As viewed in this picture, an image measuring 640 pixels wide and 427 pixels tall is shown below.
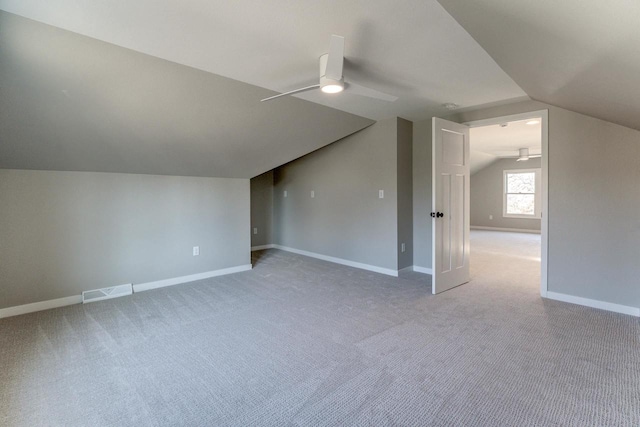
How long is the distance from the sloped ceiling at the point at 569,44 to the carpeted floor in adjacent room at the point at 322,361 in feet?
5.90

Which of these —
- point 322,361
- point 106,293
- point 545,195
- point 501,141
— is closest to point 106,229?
point 106,293

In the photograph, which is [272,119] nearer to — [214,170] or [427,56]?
[214,170]

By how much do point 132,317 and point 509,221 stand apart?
1010cm

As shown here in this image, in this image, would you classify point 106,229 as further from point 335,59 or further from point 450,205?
point 450,205

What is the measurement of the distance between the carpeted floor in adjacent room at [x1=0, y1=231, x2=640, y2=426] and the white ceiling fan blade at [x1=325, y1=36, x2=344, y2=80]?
1.98 metres

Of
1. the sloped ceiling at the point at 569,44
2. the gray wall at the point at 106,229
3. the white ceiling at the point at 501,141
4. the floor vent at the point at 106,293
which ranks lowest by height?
the floor vent at the point at 106,293

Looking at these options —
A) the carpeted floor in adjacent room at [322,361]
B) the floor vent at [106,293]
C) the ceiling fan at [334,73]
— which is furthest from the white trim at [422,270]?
the floor vent at [106,293]

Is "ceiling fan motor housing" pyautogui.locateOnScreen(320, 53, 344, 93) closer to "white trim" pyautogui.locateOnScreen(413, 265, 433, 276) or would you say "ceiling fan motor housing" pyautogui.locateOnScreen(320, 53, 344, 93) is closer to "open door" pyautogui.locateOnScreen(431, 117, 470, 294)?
"open door" pyautogui.locateOnScreen(431, 117, 470, 294)

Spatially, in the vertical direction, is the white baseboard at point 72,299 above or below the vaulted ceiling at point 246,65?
below

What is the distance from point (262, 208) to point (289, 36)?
466 centimetres

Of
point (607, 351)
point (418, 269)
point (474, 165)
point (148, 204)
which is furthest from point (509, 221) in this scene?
point (148, 204)

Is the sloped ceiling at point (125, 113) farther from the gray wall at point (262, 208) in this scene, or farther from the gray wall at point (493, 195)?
the gray wall at point (493, 195)

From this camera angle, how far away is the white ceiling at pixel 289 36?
1.83m

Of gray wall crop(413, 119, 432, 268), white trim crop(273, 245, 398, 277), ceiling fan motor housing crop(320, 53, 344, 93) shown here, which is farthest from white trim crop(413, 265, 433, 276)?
ceiling fan motor housing crop(320, 53, 344, 93)
